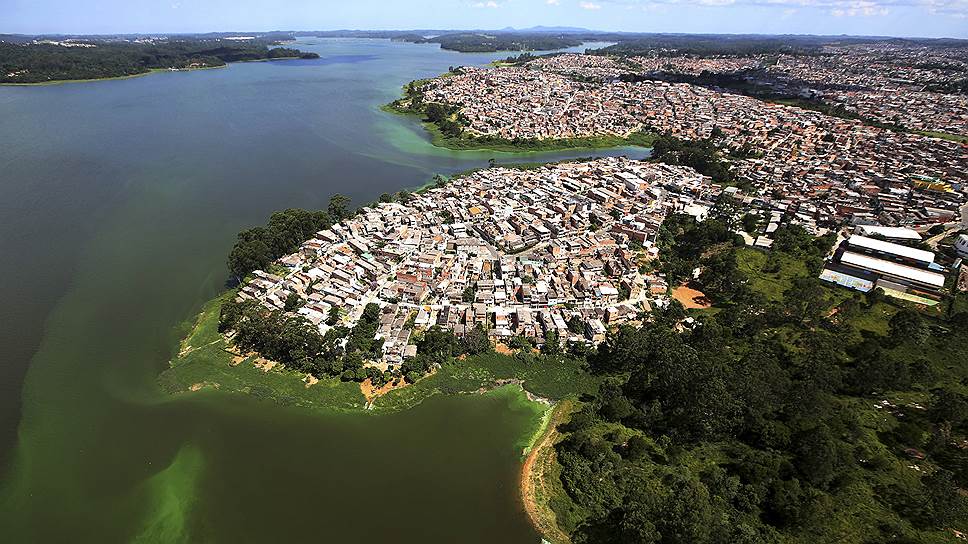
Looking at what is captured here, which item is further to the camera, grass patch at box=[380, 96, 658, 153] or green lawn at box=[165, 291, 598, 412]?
grass patch at box=[380, 96, 658, 153]

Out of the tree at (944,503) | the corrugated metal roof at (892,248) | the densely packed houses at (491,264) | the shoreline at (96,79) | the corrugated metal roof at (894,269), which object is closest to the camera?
the tree at (944,503)

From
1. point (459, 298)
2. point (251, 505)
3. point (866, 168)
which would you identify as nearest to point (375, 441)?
point (251, 505)

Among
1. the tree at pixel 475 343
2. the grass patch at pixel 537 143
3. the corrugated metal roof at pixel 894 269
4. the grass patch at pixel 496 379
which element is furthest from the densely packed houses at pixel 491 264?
the grass patch at pixel 537 143

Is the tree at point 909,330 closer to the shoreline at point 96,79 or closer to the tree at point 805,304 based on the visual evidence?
the tree at point 805,304

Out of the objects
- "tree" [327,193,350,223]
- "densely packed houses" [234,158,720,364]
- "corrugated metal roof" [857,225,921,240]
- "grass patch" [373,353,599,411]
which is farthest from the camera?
"tree" [327,193,350,223]

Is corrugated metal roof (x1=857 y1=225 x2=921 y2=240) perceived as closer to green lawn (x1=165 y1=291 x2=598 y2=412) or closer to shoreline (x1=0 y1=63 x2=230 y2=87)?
green lawn (x1=165 y1=291 x2=598 y2=412)

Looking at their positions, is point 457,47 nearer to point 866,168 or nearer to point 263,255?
point 866,168

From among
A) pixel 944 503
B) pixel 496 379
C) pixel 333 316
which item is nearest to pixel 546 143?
pixel 333 316

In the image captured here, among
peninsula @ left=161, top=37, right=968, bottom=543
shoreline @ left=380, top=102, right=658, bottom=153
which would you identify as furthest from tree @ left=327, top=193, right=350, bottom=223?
shoreline @ left=380, top=102, right=658, bottom=153
